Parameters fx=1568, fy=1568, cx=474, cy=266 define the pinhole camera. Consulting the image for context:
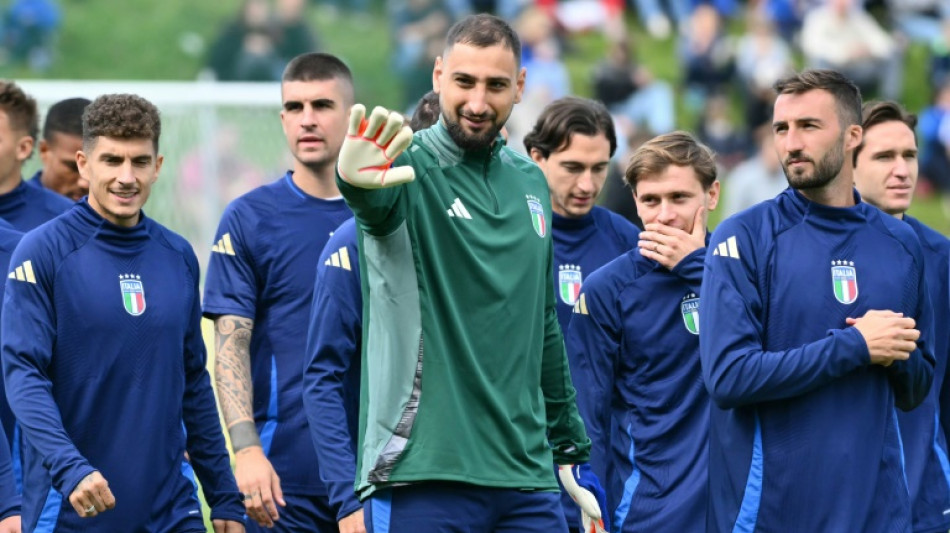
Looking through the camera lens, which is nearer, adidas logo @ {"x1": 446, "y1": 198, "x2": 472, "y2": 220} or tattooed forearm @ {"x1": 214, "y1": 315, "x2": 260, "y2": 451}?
adidas logo @ {"x1": 446, "y1": 198, "x2": 472, "y2": 220}

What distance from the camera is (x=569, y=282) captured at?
23.8 ft

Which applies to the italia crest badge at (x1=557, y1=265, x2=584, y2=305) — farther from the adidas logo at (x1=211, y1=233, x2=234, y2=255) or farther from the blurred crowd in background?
the blurred crowd in background

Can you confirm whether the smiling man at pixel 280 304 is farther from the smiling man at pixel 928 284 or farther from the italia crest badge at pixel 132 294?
the smiling man at pixel 928 284

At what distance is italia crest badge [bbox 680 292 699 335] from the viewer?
6.58 metres

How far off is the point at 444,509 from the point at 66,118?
13.5 ft

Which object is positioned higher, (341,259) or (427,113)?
(427,113)

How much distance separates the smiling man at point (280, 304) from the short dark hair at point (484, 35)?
1831 mm

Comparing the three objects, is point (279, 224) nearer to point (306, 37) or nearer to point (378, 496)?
point (378, 496)

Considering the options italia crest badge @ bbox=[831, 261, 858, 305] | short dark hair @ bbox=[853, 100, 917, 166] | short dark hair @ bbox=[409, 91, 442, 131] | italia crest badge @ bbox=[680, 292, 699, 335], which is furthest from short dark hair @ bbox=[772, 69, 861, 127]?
short dark hair @ bbox=[853, 100, 917, 166]

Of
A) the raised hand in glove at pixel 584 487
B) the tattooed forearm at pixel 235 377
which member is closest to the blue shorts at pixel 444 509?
the raised hand in glove at pixel 584 487

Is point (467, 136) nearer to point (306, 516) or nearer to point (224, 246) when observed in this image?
point (224, 246)

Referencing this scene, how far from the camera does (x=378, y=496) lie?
5047 millimetres

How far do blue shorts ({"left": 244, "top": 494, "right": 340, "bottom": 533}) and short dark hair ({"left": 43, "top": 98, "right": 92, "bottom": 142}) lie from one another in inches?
101

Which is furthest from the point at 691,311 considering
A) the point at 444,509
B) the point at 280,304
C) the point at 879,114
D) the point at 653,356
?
the point at 444,509
